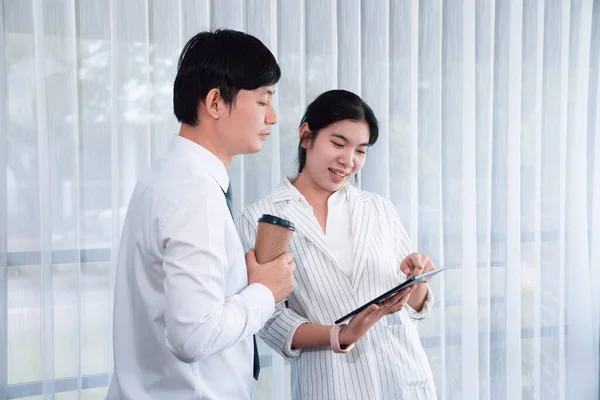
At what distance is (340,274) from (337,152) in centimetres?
33

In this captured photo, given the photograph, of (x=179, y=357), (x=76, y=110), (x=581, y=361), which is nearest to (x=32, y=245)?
(x=76, y=110)

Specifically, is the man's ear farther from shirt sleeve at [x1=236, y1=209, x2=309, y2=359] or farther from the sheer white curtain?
the sheer white curtain

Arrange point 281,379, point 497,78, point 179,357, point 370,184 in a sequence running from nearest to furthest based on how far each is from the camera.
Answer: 1. point 179,357
2. point 281,379
3. point 370,184
4. point 497,78

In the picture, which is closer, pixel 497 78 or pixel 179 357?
A: pixel 179 357

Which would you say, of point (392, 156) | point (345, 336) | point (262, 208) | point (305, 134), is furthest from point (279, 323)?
point (392, 156)

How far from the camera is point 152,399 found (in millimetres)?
1062

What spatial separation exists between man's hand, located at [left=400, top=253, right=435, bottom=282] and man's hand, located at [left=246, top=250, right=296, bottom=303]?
0.46 metres

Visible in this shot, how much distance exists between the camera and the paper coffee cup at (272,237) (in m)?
1.16

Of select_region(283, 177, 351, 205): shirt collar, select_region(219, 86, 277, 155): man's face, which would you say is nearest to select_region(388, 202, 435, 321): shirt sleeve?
select_region(283, 177, 351, 205): shirt collar

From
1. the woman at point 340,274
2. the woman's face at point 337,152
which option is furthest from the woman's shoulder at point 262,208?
the woman's face at point 337,152

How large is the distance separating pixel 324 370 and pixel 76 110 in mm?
1130

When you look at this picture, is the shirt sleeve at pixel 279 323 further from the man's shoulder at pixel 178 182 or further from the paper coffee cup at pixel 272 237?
the man's shoulder at pixel 178 182

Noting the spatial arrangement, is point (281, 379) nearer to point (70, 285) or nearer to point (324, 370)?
point (324, 370)

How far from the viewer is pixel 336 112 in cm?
157
